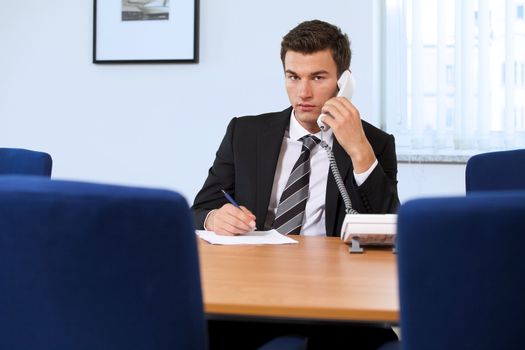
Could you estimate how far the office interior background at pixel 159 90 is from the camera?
3.21 meters

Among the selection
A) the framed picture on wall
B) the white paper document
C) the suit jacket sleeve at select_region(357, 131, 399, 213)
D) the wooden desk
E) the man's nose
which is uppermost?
the framed picture on wall

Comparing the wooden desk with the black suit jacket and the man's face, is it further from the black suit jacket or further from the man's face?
the man's face

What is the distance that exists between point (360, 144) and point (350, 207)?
0.20 meters

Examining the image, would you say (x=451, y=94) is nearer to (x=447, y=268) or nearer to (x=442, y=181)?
(x=442, y=181)

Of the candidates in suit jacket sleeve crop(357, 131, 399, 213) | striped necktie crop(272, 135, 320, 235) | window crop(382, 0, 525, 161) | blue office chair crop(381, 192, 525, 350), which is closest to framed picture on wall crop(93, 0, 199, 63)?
window crop(382, 0, 525, 161)

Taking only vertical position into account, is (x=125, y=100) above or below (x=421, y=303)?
above

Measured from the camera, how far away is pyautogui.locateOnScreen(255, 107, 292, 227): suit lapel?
83.4 inches

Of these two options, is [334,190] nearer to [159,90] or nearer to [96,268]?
[96,268]

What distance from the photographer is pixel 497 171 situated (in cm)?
194

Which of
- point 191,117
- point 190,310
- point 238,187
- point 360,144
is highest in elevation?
point 191,117

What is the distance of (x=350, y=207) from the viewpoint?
1.94 metres

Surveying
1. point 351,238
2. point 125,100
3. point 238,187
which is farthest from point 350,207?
point 125,100

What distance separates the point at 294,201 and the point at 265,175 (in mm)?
141

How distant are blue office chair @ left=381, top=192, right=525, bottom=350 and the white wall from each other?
2.44 m
